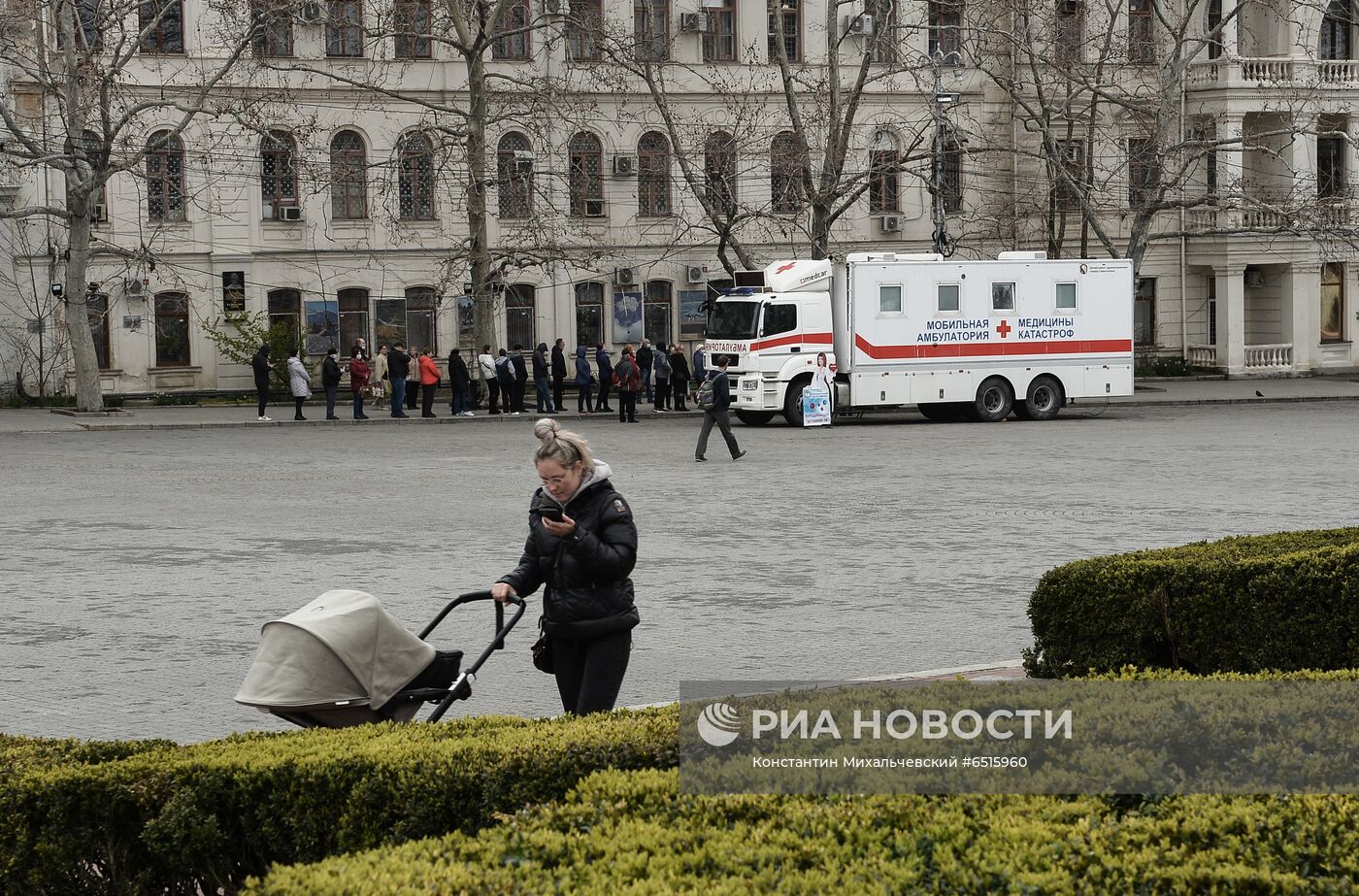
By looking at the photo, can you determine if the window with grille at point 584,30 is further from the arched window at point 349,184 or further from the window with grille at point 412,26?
the arched window at point 349,184

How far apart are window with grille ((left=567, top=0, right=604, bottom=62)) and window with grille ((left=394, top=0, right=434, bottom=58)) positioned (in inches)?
147

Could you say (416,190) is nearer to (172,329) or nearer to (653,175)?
(653,175)

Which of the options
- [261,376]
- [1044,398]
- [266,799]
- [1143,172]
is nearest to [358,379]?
[261,376]

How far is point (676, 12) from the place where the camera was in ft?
154

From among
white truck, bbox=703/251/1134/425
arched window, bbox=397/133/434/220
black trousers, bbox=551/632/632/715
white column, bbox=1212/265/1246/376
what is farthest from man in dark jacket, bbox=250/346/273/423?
black trousers, bbox=551/632/632/715

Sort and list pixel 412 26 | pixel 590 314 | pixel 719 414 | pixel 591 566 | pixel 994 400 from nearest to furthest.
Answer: pixel 591 566 → pixel 719 414 → pixel 994 400 → pixel 412 26 → pixel 590 314

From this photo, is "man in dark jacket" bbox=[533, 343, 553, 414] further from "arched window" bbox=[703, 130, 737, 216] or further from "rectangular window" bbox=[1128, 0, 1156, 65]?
"rectangular window" bbox=[1128, 0, 1156, 65]

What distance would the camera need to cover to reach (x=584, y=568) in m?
6.79

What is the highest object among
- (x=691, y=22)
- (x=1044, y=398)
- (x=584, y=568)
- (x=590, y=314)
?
(x=691, y=22)

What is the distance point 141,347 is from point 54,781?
4059 cm

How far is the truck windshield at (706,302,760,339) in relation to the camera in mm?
35000

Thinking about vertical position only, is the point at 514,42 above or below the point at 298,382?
above

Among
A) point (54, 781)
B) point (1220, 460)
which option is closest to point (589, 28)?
point (1220, 460)

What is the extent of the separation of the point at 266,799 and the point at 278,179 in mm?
41698
